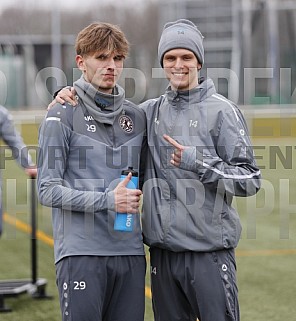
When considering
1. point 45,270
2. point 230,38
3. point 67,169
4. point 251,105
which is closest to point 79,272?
point 67,169

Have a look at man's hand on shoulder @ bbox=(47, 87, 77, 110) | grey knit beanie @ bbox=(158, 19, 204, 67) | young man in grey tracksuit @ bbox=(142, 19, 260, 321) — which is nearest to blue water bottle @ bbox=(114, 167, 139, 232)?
young man in grey tracksuit @ bbox=(142, 19, 260, 321)

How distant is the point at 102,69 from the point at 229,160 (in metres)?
0.76

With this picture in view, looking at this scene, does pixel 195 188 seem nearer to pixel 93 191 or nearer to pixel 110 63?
pixel 93 191

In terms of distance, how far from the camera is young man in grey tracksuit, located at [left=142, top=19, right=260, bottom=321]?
4242 millimetres

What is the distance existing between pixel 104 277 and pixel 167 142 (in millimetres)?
737

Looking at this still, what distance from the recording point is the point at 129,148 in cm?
425

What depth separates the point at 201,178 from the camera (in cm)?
420

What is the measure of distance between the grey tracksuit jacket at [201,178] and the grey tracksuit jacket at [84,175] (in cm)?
18

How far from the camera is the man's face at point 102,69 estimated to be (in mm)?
4117

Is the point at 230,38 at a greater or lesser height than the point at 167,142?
greater

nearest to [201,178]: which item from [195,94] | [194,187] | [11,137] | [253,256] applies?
[194,187]

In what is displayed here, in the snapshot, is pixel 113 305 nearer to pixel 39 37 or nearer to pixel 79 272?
pixel 79 272

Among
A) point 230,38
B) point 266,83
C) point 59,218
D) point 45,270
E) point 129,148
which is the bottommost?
point 45,270

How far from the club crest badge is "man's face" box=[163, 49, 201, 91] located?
0.28 m
